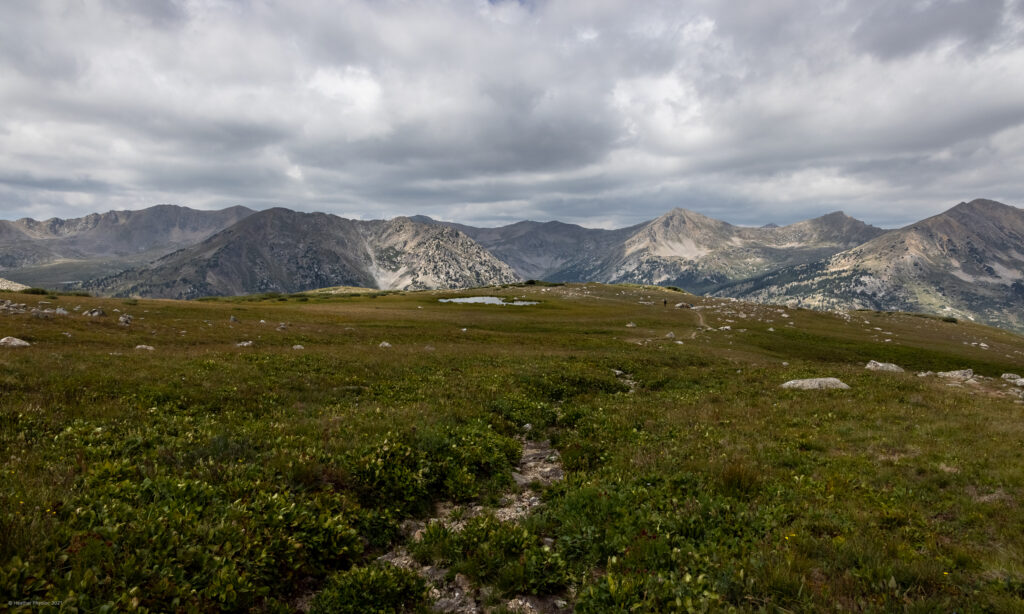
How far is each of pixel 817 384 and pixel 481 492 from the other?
918 inches

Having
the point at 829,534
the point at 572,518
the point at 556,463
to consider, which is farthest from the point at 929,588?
the point at 556,463

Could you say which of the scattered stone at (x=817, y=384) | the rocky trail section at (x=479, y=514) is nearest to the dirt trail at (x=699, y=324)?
the scattered stone at (x=817, y=384)

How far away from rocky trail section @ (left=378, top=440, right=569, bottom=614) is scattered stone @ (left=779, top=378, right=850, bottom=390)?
1777 cm

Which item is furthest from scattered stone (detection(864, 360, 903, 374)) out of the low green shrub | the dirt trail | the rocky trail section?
the low green shrub

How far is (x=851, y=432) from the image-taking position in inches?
667

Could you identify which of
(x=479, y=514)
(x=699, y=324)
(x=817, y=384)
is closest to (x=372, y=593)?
(x=479, y=514)

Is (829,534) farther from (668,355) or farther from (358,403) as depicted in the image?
(668,355)

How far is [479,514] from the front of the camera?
11477 millimetres

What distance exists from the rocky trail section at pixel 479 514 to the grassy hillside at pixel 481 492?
165 mm

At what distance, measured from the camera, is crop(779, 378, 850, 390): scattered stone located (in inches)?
1000

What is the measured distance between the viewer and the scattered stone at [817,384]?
2540cm

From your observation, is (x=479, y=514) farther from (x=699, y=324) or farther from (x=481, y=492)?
(x=699, y=324)

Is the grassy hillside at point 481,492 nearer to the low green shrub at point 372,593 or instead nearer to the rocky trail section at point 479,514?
the low green shrub at point 372,593

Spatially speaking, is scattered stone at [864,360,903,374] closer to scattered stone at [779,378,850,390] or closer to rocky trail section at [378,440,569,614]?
scattered stone at [779,378,850,390]
